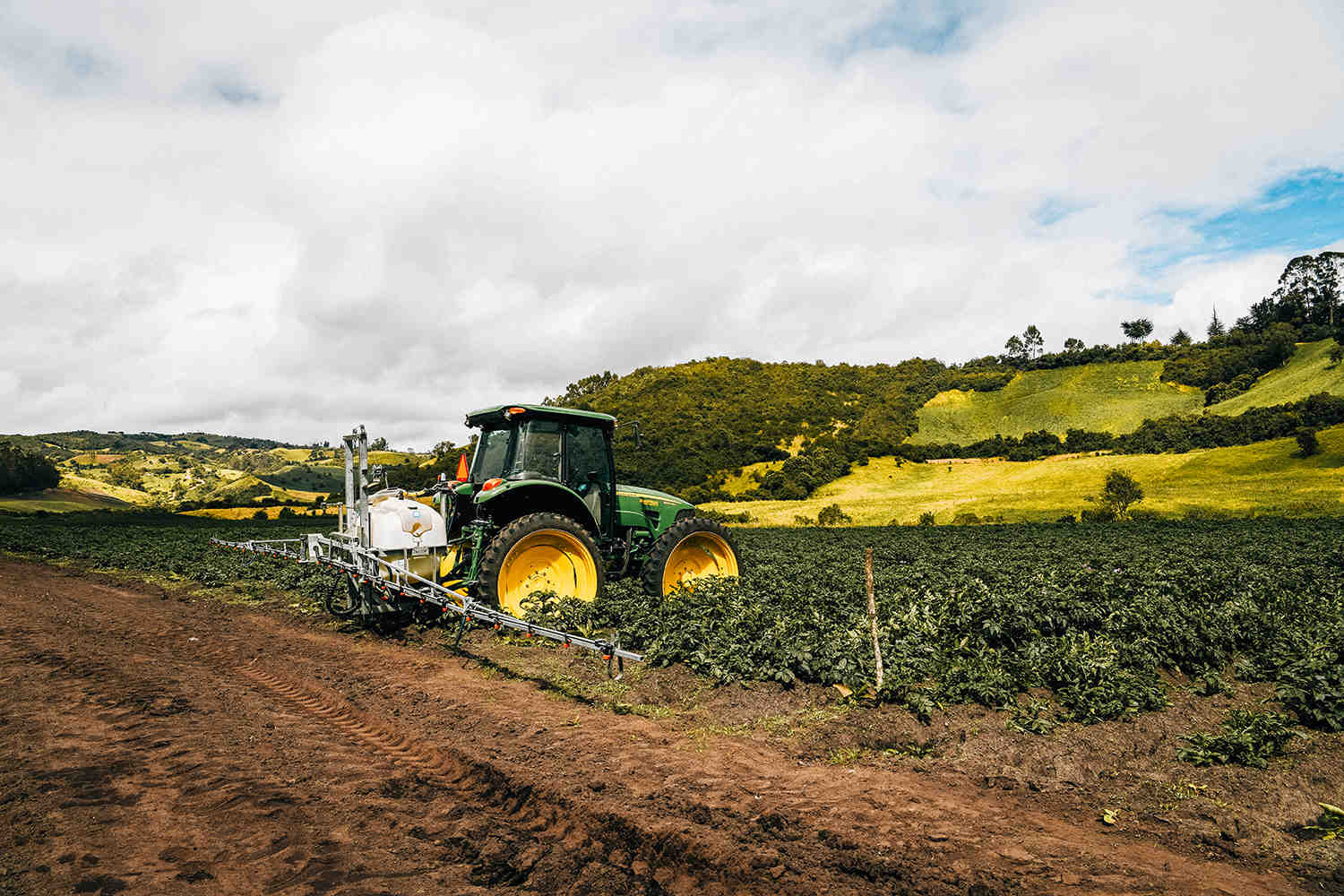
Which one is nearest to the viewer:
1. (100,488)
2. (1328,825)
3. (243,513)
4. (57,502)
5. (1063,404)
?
(1328,825)

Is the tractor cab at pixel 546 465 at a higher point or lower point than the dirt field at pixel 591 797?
higher

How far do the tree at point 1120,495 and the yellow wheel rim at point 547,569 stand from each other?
41.9 metres

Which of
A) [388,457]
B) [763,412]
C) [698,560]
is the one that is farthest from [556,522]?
[388,457]

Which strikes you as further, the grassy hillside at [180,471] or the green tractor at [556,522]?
the grassy hillside at [180,471]

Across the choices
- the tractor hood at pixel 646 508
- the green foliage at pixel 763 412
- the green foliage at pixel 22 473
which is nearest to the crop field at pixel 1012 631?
the tractor hood at pixel 646 508

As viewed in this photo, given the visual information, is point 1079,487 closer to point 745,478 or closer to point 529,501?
point 745,478

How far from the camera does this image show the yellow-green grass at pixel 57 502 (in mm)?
60250

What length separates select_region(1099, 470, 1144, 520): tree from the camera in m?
40.9

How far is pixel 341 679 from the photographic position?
7.47 m

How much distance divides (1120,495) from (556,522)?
42928 millimetres

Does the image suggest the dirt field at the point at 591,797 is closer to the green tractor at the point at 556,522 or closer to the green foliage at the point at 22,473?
the green tractor at the point at 556,522

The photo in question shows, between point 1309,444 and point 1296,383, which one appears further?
point 1296,383

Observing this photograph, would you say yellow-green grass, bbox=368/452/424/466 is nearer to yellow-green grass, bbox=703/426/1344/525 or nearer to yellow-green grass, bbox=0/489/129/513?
yellow-green grass, bbox=0/489/129/513

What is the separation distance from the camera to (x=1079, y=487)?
48.6 m
